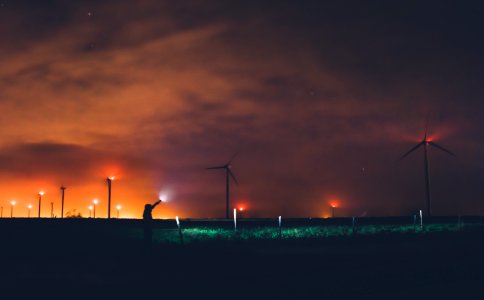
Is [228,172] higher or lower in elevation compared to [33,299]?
higher

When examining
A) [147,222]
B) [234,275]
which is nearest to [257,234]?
[147,222]

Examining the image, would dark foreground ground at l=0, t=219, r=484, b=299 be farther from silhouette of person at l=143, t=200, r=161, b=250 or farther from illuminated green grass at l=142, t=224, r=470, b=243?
illuminated green grass at l=142, t=224, r=470, b=243

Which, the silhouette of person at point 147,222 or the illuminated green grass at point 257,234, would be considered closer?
the silhouette of person at point 147,222

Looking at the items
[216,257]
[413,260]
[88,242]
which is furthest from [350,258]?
[88,242]

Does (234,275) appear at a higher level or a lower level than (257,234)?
lower

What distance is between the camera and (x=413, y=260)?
20.4m

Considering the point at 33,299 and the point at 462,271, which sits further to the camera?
the point at 462,271

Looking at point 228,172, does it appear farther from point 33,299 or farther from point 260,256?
point 33,299

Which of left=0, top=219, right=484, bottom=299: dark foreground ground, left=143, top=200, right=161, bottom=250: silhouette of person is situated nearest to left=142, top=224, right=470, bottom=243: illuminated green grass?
left=0, top=219, right=484, bottom=299: dark foreground ground

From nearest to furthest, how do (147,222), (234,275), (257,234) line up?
(234,275) < (147,222) < (257,234)

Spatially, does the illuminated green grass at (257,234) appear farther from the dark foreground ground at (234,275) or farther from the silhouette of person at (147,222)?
the silhouette of person at (147,222)

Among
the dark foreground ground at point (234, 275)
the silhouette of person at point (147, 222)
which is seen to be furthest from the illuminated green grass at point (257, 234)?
the silhouette of person at point (147, 222)

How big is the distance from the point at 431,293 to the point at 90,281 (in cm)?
1039

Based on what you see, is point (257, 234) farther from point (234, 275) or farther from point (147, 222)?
point (234, 275)
